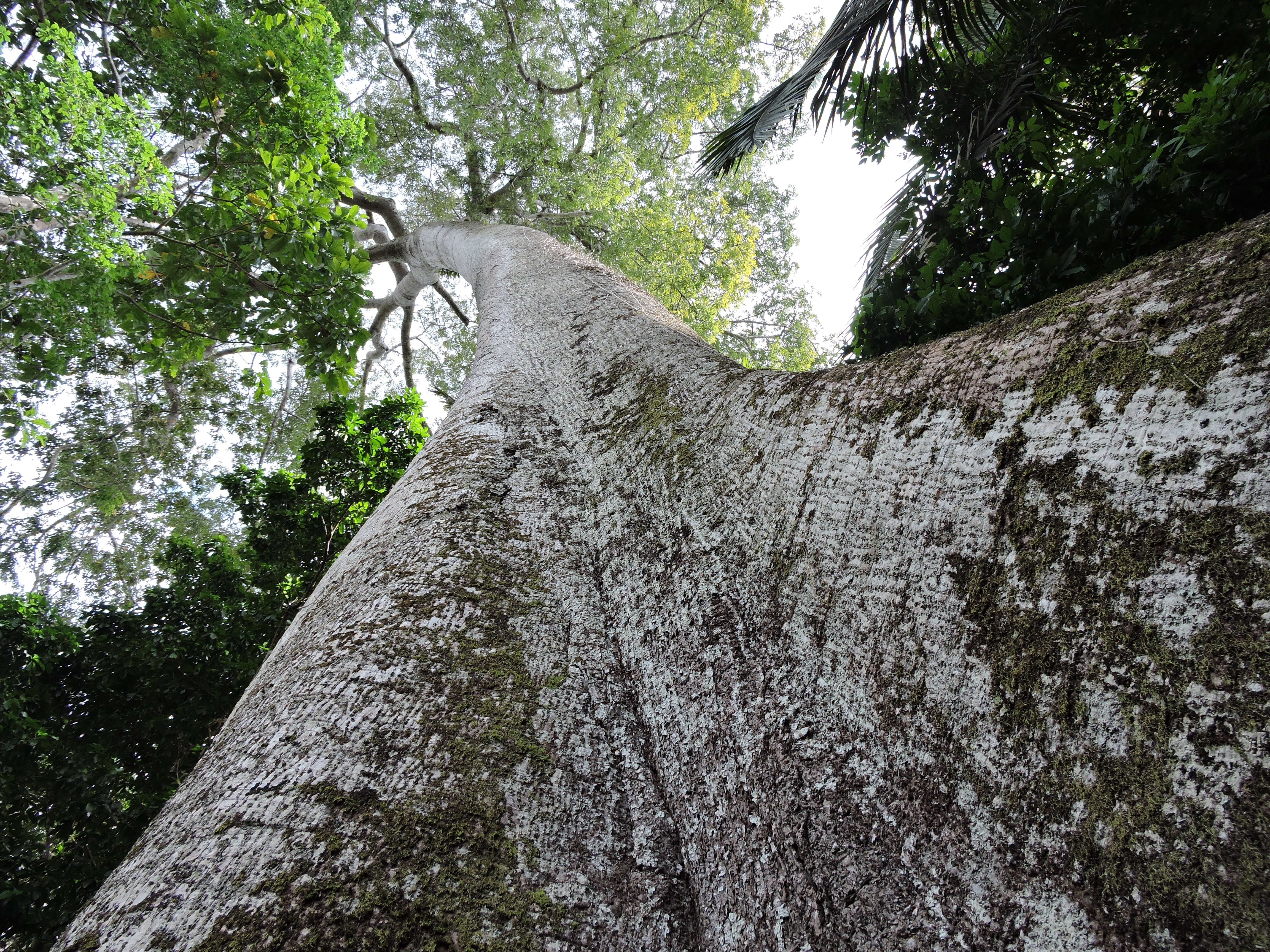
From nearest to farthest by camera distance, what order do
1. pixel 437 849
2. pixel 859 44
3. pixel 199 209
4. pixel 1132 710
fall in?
pixel 1132 710, pixel 437 849, pixel 859 44, pixel 199 209

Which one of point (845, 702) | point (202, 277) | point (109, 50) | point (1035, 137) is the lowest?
point (845, 702)

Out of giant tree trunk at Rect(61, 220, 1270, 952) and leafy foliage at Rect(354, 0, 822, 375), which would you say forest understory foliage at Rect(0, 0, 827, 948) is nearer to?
leafy foliage at Rect(354, 0, 822, 375)

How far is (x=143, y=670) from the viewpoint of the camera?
3.56m

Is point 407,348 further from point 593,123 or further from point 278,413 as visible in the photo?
point 593,123

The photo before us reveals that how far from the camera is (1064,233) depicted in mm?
2113

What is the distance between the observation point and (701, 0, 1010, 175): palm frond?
2127 millimetres

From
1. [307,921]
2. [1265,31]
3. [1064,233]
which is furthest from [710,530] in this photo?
[1265,31]

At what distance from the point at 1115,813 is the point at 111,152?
4.31 metres

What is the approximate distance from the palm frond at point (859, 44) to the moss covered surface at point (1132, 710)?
2.18 m

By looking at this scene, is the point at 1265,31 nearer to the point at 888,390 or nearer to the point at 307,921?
the point at 888,390

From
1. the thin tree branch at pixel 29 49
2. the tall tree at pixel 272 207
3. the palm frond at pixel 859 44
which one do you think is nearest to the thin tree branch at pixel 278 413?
the tall tree at pixel 272 207

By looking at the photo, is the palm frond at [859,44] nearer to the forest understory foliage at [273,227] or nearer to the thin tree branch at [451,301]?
the forest understory foliage at [273,227]

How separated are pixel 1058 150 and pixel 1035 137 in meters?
0.79

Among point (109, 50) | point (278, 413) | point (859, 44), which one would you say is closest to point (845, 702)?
point (859, 44)
